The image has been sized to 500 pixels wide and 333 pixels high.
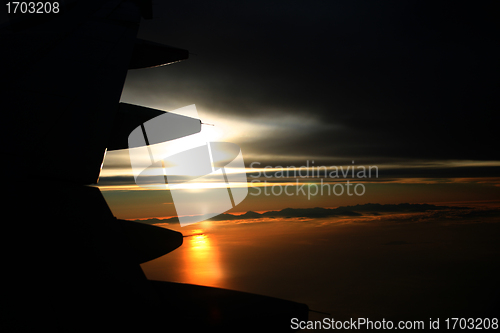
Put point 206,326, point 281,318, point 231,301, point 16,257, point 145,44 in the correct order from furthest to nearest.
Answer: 1. point 145,44
2. point 231,301
3. point 281,318
4. point 206,326
5. point 16,257

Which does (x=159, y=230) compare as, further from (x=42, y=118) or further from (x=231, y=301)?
(x=42, y=118)

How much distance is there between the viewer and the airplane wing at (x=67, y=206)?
1.79 meters

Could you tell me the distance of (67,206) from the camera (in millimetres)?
2223

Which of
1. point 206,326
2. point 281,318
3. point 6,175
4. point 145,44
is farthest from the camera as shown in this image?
point 145,44

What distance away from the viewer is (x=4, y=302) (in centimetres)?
167

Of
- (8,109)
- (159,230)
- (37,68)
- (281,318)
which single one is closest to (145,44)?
(37,68)

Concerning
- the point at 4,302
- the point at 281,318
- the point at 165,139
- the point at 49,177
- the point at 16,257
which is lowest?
the point at 281,318

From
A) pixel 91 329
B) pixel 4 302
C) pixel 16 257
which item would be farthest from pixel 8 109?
pixel 91 329

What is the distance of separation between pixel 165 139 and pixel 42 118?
201 centimetres

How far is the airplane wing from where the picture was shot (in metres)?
1.79

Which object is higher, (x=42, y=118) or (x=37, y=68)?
(x=37, y=68)

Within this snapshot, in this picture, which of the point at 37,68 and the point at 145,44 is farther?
the point at 145,44

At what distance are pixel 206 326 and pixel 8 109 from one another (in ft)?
10.3

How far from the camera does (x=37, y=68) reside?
12.3ft
